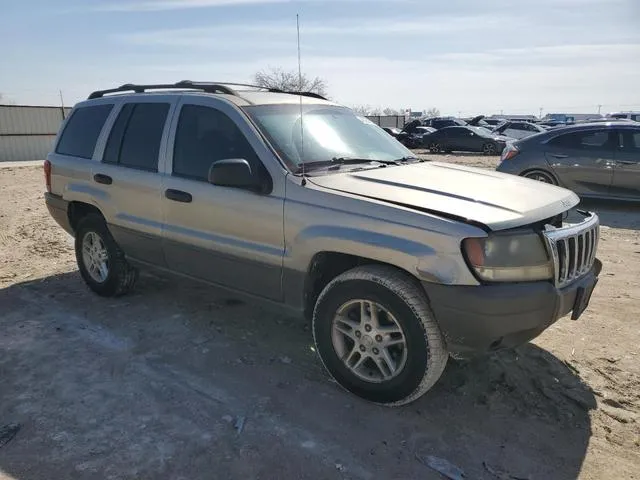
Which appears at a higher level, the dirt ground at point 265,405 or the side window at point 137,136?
the side window at point 137,136

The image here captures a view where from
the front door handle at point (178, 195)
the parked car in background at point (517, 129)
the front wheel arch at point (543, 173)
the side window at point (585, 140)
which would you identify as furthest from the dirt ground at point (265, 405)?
the parked car in background at point (517, 129)

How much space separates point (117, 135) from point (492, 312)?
3.60m

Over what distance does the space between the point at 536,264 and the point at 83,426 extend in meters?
2.72

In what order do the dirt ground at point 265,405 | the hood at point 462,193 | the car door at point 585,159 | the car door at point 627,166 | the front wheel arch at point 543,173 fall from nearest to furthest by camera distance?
1. the dirt ground at point 265,405
2. the hood at point 462,193
3. the car door at point 627,166
4. the car door at point 585,159
5. the front wheel arch at point 543,173

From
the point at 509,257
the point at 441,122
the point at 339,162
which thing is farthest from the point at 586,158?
the point at 441,122

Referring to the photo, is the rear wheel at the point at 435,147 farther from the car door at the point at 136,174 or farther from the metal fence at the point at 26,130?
the car door at the point at 136,174

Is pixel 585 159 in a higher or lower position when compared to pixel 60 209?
higher

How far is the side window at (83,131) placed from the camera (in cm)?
502

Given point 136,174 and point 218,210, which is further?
point 136,174

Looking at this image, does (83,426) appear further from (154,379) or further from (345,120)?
(345,120)

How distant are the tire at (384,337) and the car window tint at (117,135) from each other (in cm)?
253

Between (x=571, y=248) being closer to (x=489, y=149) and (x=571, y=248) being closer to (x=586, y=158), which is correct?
(x=586, y=158)

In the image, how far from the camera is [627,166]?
352 inches

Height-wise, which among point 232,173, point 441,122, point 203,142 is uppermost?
point 441,122
